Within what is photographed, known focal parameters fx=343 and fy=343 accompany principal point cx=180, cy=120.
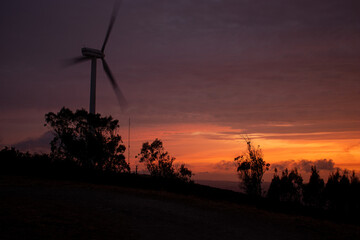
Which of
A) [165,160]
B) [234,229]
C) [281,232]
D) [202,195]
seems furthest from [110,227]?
[165,160]

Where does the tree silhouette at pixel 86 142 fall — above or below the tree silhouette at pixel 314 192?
above

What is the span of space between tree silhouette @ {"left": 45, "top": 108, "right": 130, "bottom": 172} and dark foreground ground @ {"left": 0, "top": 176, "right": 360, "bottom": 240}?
21.4 m

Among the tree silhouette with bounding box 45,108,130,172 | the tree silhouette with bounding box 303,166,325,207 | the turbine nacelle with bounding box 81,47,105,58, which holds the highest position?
the turbine nacelle with bounding box 81,47,105,58

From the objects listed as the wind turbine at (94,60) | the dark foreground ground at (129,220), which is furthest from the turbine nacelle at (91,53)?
the dark foreground ground at (129,220)

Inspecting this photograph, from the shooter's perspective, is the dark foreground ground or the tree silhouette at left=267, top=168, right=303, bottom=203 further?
Result: the tree silhouette at left=267, top=168, right=303, bottom=203

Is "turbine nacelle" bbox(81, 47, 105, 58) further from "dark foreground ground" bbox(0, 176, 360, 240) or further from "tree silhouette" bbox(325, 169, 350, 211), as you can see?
"tree silhouette" bbox(325, 169, 350, 211)

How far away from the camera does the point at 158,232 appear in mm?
14094

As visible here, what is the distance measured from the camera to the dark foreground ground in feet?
43.7

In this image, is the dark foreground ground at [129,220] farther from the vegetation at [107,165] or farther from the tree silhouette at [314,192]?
the tree silhouette at [314,192]

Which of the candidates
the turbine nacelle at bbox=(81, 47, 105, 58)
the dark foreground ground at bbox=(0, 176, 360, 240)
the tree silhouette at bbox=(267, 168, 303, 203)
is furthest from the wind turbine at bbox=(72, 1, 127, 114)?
the tree silhouette at bbox=(267, 168, 303, 203)

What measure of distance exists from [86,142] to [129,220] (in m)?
31.5

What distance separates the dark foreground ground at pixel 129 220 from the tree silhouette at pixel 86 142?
2138 cm

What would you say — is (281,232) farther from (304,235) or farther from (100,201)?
(100,201)

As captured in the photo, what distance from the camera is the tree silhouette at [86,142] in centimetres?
4497
